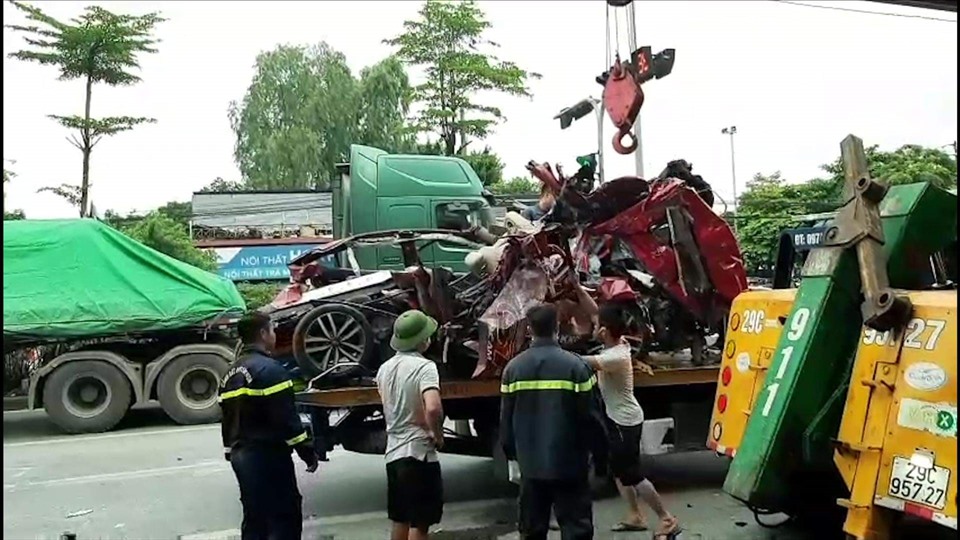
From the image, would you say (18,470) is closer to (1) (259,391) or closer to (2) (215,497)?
(2) (215,497)

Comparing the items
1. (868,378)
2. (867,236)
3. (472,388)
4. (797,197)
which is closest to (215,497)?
(472,388)

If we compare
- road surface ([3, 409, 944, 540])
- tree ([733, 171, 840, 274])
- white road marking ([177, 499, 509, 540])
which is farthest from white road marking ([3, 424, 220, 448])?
tree ([733, 171, 840, 274])

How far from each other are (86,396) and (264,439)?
7.94 m

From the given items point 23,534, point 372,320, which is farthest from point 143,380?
point 372,320

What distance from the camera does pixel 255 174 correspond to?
3494cm

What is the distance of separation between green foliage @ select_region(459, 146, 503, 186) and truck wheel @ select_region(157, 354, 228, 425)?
56.8 ft

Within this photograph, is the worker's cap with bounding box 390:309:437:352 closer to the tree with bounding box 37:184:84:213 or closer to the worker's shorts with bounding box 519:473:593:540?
the worker's shorts with bounding box 519:473:593:540

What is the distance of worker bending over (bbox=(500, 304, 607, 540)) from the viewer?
4578 mm

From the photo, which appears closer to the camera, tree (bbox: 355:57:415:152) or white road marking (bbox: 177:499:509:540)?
white road marking (bbox: 177:499:509:540)

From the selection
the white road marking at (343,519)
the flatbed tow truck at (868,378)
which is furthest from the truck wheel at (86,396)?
the flatbed tow truck at (868,378)

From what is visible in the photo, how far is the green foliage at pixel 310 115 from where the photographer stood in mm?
32469

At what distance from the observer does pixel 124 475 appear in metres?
8.73

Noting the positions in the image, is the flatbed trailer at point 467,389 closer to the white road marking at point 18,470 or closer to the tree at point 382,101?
the white road marking at point 18,470

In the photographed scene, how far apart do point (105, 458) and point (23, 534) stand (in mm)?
2942
